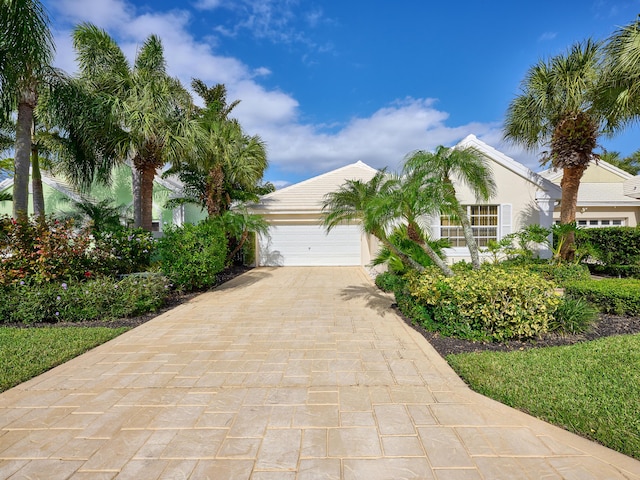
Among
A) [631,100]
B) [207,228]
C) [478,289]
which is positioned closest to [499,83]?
[631,100]

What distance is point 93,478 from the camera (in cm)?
231

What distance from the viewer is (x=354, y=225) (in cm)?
1538

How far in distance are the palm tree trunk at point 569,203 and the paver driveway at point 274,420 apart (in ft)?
30.5

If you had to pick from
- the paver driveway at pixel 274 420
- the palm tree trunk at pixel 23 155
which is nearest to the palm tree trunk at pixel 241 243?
the palm tree trunk at pixel 23 155

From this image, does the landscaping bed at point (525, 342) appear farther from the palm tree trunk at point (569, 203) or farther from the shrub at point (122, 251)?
the shrub at point (122, 251)

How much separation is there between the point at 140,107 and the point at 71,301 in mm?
5778

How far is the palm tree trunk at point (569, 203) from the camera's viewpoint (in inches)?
428

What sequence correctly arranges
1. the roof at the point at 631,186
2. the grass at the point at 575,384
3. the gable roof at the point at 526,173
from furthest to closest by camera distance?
the roof at the point at 631,186, the gable roof at the point at 526,173, the grass at the point at 575,384

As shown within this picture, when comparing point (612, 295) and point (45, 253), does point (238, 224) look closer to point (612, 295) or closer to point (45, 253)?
point (45, 253)

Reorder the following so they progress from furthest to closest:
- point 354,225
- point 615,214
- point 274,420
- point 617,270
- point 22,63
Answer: point 615,214 < point 354,225 < point 617,270 < point 22,63 < point 274,420

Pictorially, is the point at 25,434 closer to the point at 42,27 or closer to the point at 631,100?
the point at 42,27

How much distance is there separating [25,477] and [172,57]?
1367 cm

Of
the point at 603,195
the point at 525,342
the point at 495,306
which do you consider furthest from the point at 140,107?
the point at 603,195

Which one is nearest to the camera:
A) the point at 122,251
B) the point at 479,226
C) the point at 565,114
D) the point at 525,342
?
the point at 525,342
